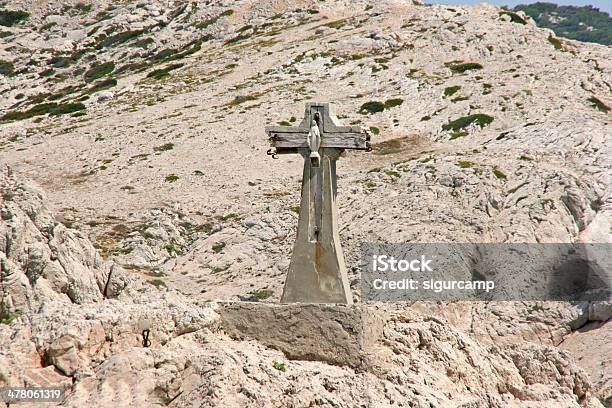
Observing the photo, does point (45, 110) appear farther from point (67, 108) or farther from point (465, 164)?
point (465, 164)

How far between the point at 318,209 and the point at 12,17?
101849 millimetres

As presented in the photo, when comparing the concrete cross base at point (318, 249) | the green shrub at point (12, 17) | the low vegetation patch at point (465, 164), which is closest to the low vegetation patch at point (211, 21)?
the green shrub at point (12, 17)

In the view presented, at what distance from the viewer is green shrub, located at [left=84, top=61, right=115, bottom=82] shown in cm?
7836

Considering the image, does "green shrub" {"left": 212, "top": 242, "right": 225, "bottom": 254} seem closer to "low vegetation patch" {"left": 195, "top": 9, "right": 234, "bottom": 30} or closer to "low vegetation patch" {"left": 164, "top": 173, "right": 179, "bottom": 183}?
"low vegetation patch" {"left": 164, "top": 173, "right": 179, "bottom": 183}

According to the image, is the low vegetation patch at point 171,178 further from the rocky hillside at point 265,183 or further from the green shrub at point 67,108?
the green shrub at point 67,108

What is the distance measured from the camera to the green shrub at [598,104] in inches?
1832

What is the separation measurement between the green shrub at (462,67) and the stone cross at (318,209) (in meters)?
47.1

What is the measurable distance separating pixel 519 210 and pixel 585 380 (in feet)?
64.5

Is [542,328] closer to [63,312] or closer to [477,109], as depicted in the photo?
[63,312]

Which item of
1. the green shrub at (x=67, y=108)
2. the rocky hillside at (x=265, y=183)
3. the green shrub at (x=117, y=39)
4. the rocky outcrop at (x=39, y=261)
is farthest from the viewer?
the green shrub at (x=117, y=39)

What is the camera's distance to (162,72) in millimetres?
72000

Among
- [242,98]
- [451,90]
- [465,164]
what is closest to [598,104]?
[451,90]

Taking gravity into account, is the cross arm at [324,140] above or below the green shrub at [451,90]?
above

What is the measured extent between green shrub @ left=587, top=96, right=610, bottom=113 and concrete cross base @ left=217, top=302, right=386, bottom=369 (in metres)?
39.4
